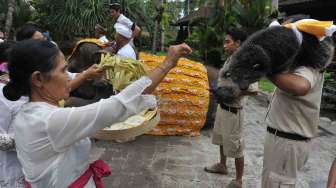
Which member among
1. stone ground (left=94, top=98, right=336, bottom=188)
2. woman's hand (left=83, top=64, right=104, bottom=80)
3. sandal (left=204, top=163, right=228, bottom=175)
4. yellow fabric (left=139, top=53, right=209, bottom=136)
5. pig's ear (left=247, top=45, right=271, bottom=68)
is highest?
pig's ear (left=247, top=45, right=271, bottom=68)

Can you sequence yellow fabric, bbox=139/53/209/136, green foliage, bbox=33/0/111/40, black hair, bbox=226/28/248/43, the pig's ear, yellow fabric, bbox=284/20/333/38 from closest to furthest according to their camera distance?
the pig's ear → yellow fabric, bbox=284/20/333/38 → black hair, bbox=226/28/248/43 → yellow fabric, bbox=139/53/209/136 → green foliage, bbox=33/0/111/40

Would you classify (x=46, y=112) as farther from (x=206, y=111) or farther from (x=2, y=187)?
(x=206, y=111)

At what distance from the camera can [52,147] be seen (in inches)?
61.4

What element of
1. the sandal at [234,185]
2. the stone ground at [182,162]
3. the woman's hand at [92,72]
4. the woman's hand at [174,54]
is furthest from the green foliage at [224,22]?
the woman's hand at [174,54]

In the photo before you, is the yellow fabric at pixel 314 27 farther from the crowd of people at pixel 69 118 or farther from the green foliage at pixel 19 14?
the green foliage at pixel 19 14

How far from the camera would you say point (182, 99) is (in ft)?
18.1

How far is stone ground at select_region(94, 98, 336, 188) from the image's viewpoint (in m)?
4.12

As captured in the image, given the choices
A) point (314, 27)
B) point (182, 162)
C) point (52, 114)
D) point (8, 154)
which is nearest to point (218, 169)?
point (182, 162)

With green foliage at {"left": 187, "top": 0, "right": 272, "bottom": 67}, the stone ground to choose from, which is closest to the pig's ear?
the stone ground

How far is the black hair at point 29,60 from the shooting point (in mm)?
1594

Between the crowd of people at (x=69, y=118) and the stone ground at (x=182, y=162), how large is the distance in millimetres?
1761

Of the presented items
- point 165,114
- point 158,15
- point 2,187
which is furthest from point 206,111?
point 158,15

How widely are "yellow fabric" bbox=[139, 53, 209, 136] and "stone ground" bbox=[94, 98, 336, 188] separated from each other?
0.19m

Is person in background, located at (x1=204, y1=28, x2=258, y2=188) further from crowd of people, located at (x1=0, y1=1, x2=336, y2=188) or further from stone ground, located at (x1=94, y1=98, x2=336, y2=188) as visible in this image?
crowd of people, located at (x1=0, y1=1, x2=336, y2=188)
